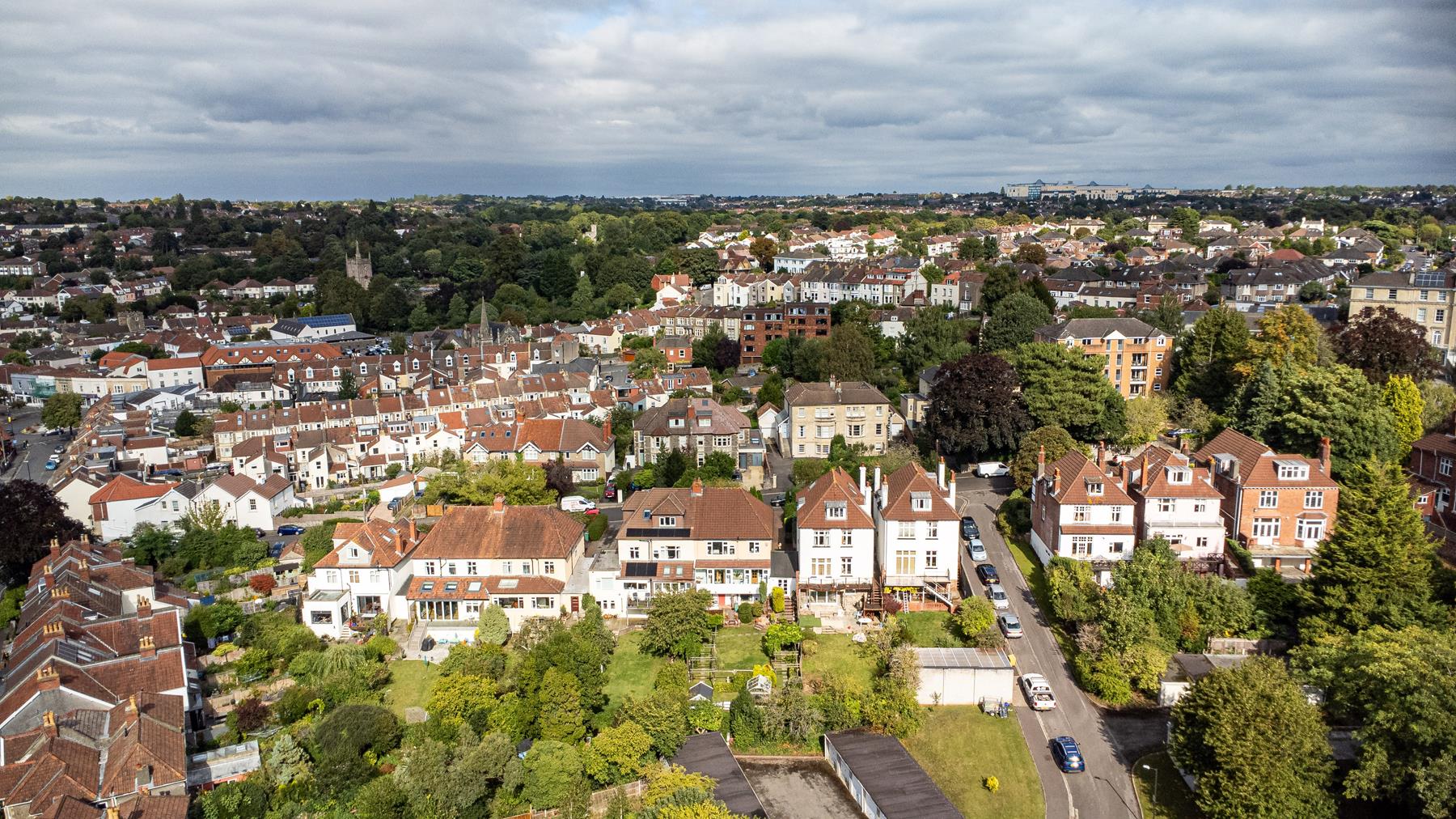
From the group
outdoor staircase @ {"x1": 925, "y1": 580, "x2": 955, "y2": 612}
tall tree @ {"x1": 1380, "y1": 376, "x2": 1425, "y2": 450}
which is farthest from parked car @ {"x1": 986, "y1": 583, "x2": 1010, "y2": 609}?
tall tree @ {"x1": 1380, "y1": 376, "x2": 1425, "y2": 450}

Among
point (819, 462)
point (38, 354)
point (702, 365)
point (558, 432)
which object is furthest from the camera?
point (38, 354)

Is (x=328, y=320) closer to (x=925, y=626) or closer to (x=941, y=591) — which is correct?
(x=941, y=591)

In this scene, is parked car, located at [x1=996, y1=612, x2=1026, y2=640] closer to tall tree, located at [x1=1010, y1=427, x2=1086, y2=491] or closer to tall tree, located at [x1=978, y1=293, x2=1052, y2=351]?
tall tree, located at [x1=1010, y1=427, x2=1086, y2=491]

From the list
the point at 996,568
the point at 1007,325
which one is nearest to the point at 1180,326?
the point at 1007,325

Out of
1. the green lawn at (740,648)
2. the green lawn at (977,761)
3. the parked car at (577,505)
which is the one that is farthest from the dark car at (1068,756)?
the parked car at (577,505)

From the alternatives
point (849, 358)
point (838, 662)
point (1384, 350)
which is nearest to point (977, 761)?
point (838, 662)

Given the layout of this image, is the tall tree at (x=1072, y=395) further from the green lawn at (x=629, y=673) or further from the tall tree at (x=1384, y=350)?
the green lawn at (x=629, y=673)

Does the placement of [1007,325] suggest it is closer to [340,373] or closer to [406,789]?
[406,789]
